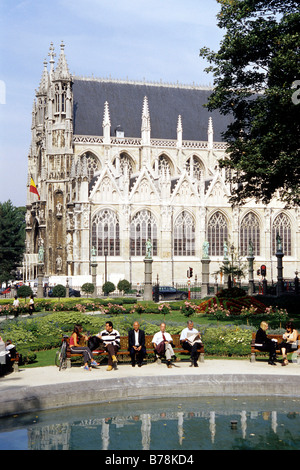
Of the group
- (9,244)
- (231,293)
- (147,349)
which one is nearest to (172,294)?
(231,293)

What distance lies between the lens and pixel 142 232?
2298 inches

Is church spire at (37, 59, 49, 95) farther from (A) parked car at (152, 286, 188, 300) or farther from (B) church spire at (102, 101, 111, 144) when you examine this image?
(A) parked car at (152, 286, 188, 300)

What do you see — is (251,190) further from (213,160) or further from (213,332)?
(213,160)

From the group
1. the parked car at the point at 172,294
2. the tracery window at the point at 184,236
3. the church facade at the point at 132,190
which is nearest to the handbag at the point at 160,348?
the parked car at the point at 172,294

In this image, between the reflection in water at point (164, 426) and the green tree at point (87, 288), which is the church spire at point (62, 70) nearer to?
the green tree at point (87, 288)

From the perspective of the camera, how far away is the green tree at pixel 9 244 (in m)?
75.3

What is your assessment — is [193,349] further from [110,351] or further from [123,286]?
[123,286]

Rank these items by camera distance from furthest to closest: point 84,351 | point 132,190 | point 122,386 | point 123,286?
point 132,190
point 123,286
point 84,351
point 122,386

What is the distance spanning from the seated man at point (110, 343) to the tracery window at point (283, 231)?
49209 mm

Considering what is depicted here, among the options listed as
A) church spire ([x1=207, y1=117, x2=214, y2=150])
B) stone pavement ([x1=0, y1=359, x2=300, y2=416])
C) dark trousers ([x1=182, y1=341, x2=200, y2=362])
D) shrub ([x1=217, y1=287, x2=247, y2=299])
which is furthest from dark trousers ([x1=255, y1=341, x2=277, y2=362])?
church spire ([x1=207, y1=117, x2=214, y2=150])

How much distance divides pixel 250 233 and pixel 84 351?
1919 inches

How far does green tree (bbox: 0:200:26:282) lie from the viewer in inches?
2965

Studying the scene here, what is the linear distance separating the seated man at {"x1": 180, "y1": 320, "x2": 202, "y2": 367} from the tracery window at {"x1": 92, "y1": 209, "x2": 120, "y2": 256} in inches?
1591

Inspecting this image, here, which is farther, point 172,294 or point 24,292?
point 172,294
